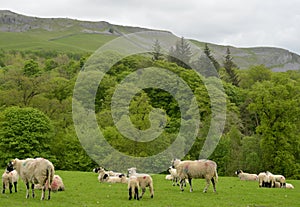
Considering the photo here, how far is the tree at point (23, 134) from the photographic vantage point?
55562 millimetres

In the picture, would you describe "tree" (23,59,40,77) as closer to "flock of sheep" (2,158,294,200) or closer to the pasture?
the pasture

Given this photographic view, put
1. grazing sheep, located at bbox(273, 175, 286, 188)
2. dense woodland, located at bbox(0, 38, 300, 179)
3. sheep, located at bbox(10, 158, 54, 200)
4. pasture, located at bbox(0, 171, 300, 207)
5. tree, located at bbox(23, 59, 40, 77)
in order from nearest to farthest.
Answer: pasture, located at bbox(0, 171, 300, 207), sheep, located at bbox(10, 158, 54, 200), grazing sheep, located at bbox(273, 175, 286, 188), dense woodland, located at bbox(0, 38, 300, 179), tree, located at bbox(23, 59, 40, 77)

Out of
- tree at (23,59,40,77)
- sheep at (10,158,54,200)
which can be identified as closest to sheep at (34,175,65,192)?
sheep at (10,158,54,200)

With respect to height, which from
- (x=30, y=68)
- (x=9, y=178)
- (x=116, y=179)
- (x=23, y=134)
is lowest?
(x=23, y=134)

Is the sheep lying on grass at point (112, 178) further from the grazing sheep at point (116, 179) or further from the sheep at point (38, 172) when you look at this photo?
the sheep at point (38, 172)

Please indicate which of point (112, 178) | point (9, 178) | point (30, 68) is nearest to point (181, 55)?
point (30, 68)

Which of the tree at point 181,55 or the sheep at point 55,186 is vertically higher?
the tree at point 181,55

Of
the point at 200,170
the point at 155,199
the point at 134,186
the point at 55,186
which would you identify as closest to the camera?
the point at 134,186

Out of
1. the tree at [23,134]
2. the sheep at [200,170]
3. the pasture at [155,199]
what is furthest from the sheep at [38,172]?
the tree at [23,134]

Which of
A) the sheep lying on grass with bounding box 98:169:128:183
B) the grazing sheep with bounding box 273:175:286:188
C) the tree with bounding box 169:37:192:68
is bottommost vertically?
the sheep lying on grass with bounding box 98:169:128:183

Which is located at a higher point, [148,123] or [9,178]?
[9,178]

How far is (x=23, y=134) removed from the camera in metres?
56.0

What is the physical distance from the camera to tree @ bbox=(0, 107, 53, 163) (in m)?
55.6

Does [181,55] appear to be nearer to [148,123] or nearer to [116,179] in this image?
[148,123]
